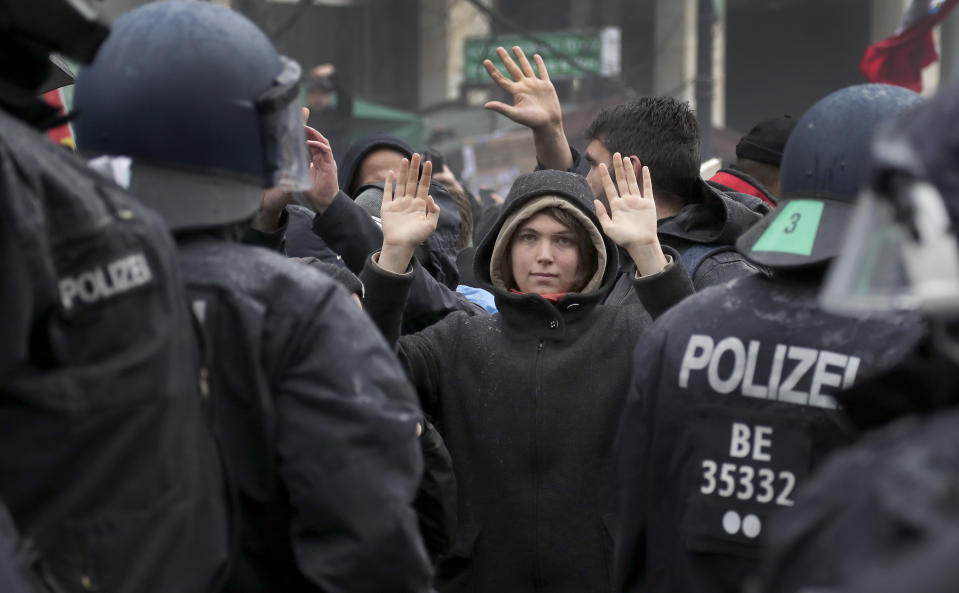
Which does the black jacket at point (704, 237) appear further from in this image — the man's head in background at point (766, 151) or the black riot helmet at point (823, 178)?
the man's head in background at point (766, 151)

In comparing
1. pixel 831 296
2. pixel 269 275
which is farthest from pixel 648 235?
pixel 831 296

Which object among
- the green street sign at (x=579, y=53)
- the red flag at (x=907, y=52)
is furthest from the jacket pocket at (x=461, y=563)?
the green street sign at (x=579, y=53)

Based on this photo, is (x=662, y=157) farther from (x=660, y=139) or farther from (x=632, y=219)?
(x=632, y=219)

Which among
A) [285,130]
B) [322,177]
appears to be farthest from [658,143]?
[285,130]

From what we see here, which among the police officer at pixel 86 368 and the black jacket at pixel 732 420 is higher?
the police officer at pixel 86 368

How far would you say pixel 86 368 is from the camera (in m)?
1.78

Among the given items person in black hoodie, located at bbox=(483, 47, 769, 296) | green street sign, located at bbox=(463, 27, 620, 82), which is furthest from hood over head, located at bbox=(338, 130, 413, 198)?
green street sign, located at bbox=(463, 27, 620, 82)

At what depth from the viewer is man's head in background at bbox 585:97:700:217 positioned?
431 cm

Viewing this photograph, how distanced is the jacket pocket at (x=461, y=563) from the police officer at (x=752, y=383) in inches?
29.8

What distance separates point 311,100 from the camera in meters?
12.9

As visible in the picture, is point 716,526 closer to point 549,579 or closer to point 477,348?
point 549,579

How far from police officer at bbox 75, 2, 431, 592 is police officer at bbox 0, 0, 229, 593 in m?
0.19

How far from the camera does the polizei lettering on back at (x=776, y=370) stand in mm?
2406

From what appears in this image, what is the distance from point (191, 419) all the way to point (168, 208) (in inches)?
17.0
